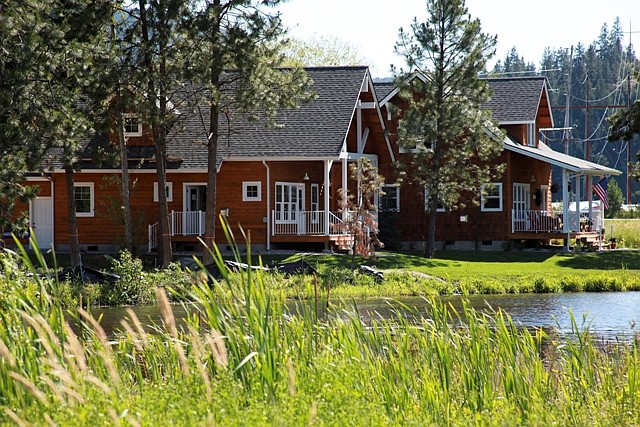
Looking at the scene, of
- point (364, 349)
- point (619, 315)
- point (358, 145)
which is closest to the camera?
point (364, 349)

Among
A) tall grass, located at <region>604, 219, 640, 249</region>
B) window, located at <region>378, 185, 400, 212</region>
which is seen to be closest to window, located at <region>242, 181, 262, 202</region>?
window, located at <region>378, 185, 400, 212</region>

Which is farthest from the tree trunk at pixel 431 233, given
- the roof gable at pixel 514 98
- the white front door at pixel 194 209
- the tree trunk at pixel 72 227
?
the tree trunk at pixel 72 227

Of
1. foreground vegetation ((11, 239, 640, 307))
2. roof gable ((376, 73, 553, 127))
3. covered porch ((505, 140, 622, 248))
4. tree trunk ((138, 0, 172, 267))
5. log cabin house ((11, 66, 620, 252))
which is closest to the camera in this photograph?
foreground vegetation ((11, 239, 640, 307))

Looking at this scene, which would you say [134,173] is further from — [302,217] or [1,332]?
[1,332]

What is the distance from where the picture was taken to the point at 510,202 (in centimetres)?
4084

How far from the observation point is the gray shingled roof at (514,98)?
4232 cm

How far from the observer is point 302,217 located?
35.9 metres

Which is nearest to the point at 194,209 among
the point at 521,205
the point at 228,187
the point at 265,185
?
the point at 228,187

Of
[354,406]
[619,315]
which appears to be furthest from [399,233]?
[354,406]

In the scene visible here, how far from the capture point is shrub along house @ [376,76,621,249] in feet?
132

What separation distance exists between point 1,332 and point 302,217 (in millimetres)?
28350

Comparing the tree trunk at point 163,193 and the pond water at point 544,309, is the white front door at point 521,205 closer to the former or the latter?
the pond water at point 544,309

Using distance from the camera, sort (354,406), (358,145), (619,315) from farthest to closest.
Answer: (358,145)
(619,315)
(354,406)

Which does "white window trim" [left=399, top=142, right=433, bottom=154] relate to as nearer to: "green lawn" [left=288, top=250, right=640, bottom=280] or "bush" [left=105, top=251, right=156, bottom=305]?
"green lawn" [left=288, top=250, right=640, bottom=280]
